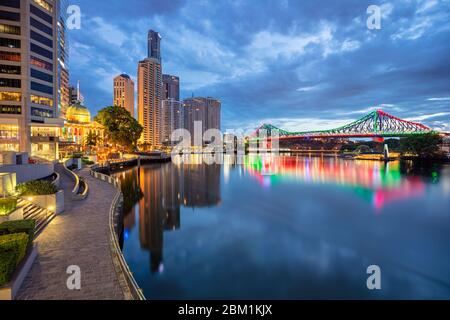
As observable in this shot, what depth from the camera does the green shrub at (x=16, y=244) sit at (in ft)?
28.1

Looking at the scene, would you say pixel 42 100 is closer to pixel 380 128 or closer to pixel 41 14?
pixel 41 14

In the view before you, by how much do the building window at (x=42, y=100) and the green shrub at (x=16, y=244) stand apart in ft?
180

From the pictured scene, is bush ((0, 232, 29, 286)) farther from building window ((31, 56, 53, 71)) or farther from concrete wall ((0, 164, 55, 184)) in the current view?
building window ((31, 56, 53, 71))

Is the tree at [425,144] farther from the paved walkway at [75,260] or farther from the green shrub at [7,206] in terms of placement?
the green shrub at [7,206]

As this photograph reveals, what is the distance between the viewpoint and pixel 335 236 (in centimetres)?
1953

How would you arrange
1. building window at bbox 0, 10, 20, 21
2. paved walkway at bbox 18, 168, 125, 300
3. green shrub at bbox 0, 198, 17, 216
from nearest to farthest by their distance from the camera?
paved walkway at bbox 18, 168, 125, 300 < green shrub at bbox 0, 198, 17, 216 < building window at bbox 0, 10, 20, 21

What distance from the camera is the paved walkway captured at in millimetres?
8102

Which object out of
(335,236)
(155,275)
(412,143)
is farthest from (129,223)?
(412,143)

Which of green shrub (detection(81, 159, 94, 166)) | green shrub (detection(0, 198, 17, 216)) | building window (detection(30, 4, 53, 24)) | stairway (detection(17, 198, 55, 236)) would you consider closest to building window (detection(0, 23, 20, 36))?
building window (detection(30, 4, 53, 24))

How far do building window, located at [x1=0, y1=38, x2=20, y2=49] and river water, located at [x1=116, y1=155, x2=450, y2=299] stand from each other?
42021 mm

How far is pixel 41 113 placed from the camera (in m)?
53.4

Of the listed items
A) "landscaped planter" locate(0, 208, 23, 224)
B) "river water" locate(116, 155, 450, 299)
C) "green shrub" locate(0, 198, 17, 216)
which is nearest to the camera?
"landscaped planter" locate(0, 208, 23, 224)
